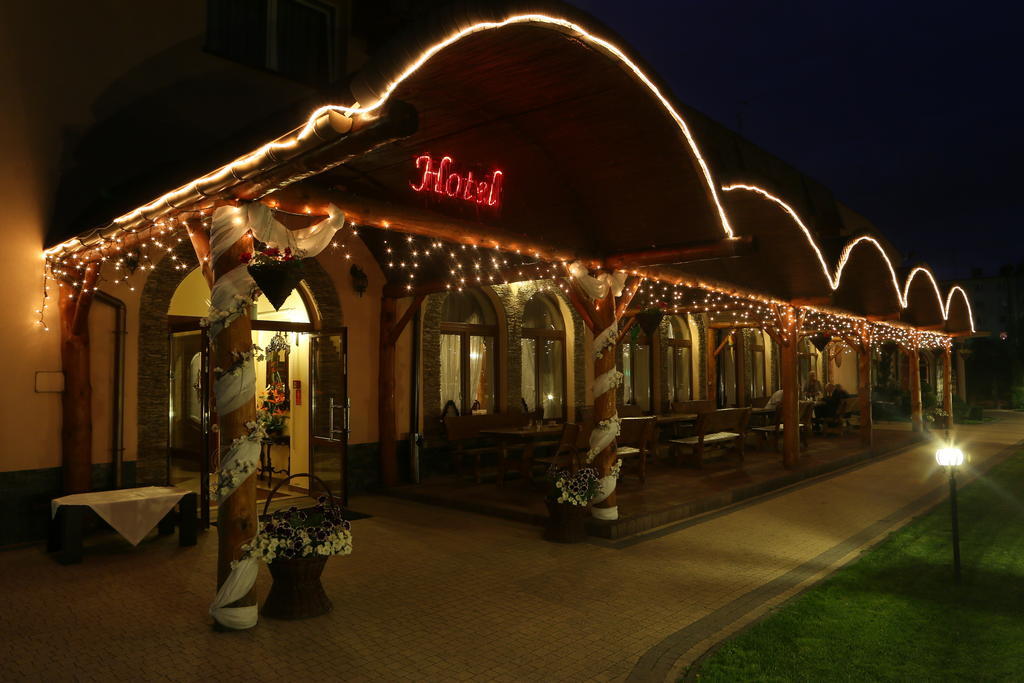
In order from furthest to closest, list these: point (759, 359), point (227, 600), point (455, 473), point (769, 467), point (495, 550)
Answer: point (759, 359) < point (769, 467) < point (455, 473) < point (495, 550) < point (227, 600)

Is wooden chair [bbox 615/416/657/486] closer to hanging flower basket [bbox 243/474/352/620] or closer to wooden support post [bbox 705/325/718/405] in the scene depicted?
hanging flower basket [bbox 243/474/352/620]

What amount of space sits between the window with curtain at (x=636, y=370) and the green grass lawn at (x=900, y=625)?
28.3 ft

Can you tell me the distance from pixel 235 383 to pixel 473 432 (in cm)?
607

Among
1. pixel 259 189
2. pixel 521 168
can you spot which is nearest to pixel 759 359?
pixel 521 168

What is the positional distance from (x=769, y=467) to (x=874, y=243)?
472 centimetres

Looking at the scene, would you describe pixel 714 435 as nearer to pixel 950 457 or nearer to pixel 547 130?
pixel 950 457

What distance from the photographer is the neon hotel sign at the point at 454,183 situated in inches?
242

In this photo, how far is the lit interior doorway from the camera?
790cm

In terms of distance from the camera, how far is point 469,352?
1164 cm

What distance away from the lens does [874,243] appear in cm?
1276

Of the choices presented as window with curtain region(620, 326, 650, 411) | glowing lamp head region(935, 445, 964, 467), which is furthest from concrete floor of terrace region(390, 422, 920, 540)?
glowing lamp head region(935, 445, 964, 467)

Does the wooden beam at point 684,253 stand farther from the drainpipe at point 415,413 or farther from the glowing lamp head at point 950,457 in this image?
the drainpipe at point 415,413

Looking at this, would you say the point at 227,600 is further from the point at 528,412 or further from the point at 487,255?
the point at 528,412

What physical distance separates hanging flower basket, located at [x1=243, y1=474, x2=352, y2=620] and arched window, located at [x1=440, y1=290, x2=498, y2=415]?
6007 mm
